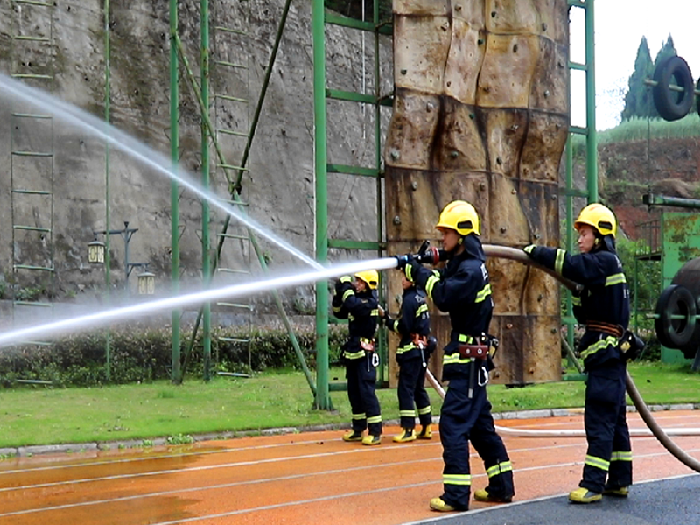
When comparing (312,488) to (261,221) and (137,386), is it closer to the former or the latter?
(137,386)

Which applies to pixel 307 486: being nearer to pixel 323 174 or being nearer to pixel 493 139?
pixel 323 174

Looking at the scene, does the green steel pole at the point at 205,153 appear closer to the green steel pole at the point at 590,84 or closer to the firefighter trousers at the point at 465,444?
the green steel pole at the point at 590,84

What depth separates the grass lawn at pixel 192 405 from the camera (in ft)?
35.3

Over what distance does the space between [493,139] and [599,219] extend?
5.89 metres

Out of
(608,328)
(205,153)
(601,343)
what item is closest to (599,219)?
(608,328)

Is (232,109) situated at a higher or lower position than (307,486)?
higher

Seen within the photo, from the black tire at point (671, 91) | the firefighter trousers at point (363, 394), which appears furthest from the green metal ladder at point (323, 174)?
the black tire at point (671, 91)

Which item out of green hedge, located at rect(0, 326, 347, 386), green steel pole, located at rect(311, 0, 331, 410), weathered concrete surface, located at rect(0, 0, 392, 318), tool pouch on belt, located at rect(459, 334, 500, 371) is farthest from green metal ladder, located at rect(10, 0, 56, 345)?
tool pouch on belt, located at rect(459, 334, 500, 371)

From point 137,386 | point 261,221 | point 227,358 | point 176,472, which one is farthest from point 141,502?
point 261,221

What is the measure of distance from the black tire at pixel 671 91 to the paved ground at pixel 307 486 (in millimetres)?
4289

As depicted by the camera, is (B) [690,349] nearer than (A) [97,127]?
Yes

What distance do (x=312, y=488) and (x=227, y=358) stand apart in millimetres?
14020

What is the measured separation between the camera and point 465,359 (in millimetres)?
6777

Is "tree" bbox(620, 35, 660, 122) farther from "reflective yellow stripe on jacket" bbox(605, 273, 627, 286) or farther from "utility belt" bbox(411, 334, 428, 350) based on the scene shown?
"reflective yellow stripe on jacket" bbox(605, 273, 627, 286)
